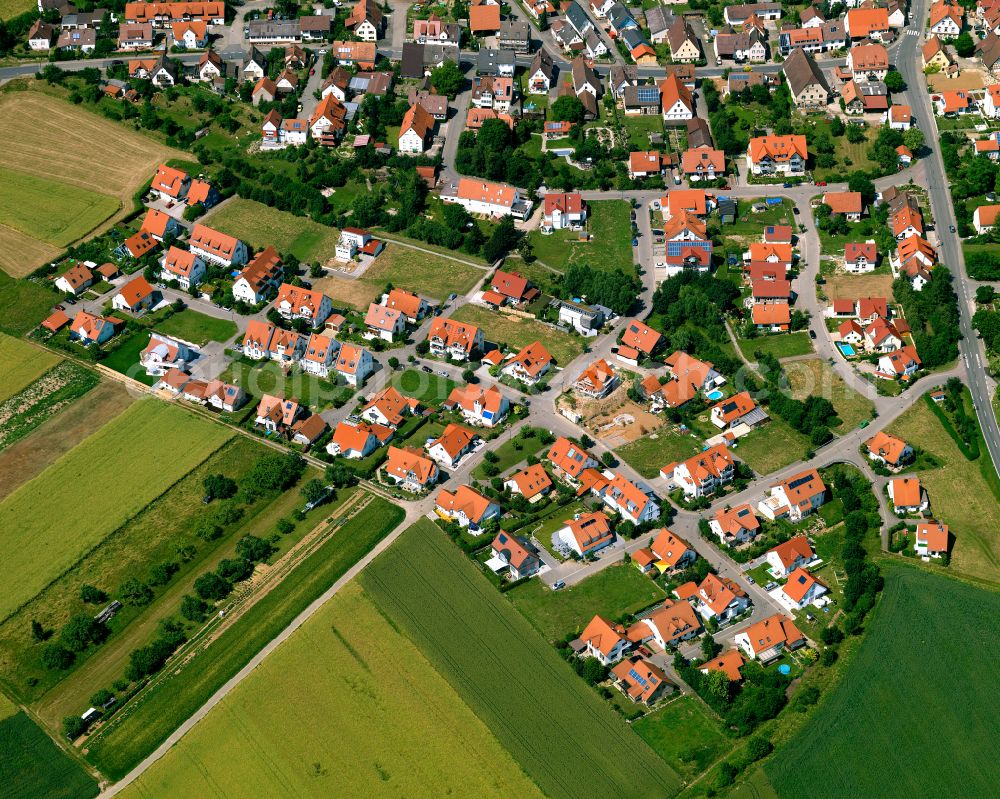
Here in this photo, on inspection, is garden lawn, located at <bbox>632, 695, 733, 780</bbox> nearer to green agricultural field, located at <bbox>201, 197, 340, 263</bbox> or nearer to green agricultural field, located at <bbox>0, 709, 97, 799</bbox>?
green agricultural field, located at <bbox>0, 709, 97, 799</bbox>

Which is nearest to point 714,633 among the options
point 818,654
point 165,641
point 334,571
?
point 818,654

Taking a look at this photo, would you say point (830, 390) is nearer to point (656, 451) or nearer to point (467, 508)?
point (656, 451)

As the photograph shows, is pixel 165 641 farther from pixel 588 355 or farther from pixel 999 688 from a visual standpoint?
pixel 999 688

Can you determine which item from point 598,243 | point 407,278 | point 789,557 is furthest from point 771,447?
point 407,278

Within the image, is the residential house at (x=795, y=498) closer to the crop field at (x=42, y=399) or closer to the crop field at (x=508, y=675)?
the crop field at (x=508, y=675)

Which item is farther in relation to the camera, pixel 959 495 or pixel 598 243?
pixel 598 243
